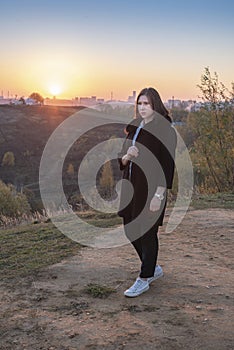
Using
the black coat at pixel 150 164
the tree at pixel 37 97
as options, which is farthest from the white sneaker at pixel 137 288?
the tree at pixel 37 97

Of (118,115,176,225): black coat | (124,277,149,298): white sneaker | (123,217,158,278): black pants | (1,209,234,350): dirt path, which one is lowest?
(1,209,234,350): dirt path

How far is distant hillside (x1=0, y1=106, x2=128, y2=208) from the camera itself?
75625mm

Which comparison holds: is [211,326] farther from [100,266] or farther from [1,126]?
[1,126]

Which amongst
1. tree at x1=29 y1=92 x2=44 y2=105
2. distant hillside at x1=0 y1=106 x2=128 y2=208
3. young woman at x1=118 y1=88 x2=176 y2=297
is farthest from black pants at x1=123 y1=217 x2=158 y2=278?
tree at x1=29 y1=92 x2=44 y2=105

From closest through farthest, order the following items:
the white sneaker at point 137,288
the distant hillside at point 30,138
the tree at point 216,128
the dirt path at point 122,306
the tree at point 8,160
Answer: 1. the dirt path at point 122,306
2. the white sneaker at point 137,288
3. the tree at point 216,128
4. the distant hillside at point 30,138
5. the tree at point 8,160

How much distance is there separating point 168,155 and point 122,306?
4.70 ft

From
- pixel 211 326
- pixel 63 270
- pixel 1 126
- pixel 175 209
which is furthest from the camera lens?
pixel 1 126

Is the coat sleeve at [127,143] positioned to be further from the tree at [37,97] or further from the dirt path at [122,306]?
the tree at [37,97]

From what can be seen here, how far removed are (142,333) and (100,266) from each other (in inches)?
69.8

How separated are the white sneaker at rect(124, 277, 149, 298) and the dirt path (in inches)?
2.2

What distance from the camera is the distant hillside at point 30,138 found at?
2977 inches

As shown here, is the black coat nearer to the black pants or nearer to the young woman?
the young woman

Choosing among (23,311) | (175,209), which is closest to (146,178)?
(23,311)

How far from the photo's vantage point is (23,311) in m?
3.91
